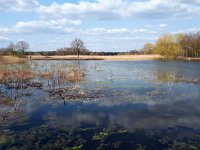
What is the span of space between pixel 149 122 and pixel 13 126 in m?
5.87

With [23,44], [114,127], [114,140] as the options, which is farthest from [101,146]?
[23,44]

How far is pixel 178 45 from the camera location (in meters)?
87.8

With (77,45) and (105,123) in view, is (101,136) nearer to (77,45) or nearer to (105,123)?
(105,123)

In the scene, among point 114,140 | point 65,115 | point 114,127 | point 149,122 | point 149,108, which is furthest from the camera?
point 149,108

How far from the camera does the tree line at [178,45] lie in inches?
3393

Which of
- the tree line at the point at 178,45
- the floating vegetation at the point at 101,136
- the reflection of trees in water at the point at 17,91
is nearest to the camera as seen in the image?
the floating vegetation at the point at 101,136

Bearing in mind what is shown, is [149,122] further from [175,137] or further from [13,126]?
[13,126]

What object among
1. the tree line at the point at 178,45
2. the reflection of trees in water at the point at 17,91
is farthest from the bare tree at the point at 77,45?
the reflection of trees in water at the point at 17,91

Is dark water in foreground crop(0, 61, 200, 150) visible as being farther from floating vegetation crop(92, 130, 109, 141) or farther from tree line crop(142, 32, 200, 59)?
tree line crop(142, 32, 200, 59)

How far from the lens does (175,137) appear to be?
33.4 ft

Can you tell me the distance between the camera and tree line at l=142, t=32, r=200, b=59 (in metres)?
86.2

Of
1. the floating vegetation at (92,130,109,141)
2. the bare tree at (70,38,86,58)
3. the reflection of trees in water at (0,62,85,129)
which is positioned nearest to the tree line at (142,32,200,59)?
the bare tree at (70,38,86,58)

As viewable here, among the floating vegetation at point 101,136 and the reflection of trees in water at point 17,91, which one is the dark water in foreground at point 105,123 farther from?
the reflection of trees in water at point 17,91

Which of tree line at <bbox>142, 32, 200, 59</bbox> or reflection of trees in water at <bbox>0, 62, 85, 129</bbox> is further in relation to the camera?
tree line at <bbox>142, 32, 200, 59</bbox>
